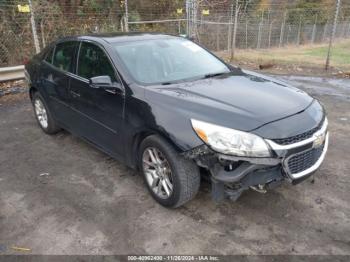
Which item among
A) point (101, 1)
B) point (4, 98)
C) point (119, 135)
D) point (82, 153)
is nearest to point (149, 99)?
point (119, 135)

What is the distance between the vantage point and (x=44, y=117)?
5371 mm

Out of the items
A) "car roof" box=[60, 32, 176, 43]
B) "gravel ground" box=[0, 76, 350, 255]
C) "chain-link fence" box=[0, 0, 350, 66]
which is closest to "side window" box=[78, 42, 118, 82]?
"car roof" box=[60, 32, 176, 43]

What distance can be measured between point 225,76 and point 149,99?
1.08 metres

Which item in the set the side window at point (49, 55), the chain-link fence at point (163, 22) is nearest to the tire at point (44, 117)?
the side window at point (49, 55)

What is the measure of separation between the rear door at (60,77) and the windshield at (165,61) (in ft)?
3.13

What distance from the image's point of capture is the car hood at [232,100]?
9.12 feet

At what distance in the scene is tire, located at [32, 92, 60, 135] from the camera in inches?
202

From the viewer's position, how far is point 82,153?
15.3 ft

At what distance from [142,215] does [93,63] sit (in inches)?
74.3

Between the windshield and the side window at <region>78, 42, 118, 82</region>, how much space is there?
0.60 feet

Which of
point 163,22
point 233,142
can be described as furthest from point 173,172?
point 163,22

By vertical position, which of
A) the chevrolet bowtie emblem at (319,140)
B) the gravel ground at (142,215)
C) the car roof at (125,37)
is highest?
the car roof at (125,37)

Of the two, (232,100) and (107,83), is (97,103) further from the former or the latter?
(232,100)

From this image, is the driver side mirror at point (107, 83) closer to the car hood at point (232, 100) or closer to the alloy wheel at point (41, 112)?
the car hood at point (232, 100)
